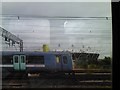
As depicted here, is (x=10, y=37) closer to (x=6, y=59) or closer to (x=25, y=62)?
(x=6, y=59)

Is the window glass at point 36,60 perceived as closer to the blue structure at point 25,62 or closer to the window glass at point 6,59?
the blue structure at point 25,62

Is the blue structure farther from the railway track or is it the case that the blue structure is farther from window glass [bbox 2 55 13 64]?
the railway track

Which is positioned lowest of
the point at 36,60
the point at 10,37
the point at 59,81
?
the point at 59,81

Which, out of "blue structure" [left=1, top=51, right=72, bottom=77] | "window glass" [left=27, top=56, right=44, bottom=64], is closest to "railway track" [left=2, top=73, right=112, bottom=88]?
"blue structure" [left=1, top=51, right=72, bottom=77]

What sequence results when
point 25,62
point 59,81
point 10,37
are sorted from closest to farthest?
1. point 10,37
2. point 59,81
3. point 25,62

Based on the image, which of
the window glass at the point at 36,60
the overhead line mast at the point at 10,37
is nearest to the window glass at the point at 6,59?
the overhead line mast at the point at 10,37

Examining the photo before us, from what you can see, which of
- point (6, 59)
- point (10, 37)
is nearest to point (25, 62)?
point (6, 59)

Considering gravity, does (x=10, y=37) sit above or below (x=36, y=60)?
above

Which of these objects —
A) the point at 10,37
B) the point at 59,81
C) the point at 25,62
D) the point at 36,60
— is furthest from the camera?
the point at 36,60

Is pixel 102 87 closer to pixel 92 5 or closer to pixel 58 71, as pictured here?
pixel 58 71

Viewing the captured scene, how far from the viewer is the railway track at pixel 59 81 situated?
6.11 ft

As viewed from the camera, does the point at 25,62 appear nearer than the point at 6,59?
No

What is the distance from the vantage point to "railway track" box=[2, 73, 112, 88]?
1862 mm

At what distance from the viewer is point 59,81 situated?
6.61ft
